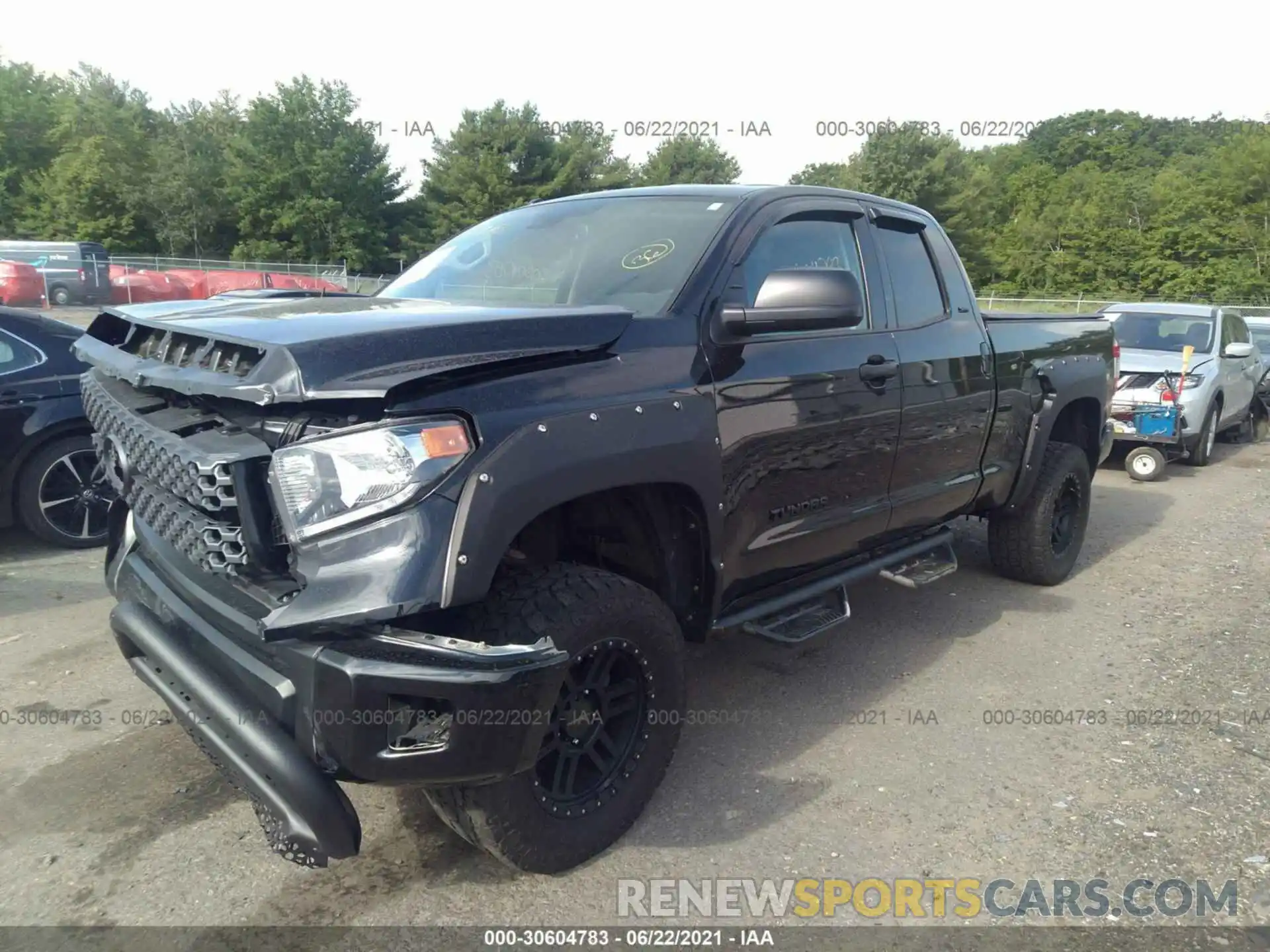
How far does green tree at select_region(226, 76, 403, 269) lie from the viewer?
1670 inches

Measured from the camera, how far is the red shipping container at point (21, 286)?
24.4 meters

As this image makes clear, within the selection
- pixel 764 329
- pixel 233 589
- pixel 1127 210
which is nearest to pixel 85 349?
pixel 233 589

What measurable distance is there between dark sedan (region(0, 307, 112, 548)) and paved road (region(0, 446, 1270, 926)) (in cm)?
52

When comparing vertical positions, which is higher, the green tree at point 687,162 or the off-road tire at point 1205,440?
the green tree at point 687,162

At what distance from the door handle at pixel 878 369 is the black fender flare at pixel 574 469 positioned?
995 mm

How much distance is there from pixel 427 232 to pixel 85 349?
4025 cm

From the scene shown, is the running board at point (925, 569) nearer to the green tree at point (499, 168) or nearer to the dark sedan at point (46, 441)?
the dark sedan at point (46, 441)

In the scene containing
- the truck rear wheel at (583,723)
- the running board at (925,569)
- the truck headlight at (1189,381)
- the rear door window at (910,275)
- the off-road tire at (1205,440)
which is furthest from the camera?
the off-road tire at (1205,440)

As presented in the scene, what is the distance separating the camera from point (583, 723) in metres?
2.69

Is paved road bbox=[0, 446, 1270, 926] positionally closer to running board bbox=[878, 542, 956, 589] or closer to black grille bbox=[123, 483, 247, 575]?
running board bbox=[878, 542, 956, 589]

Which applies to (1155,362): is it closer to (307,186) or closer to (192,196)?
(307,186)

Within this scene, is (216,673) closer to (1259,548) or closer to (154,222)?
(1259,548)

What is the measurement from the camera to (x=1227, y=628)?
5066 mm

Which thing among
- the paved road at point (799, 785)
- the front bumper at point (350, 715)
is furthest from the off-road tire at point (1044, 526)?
the front bumper at point (350, 715)
